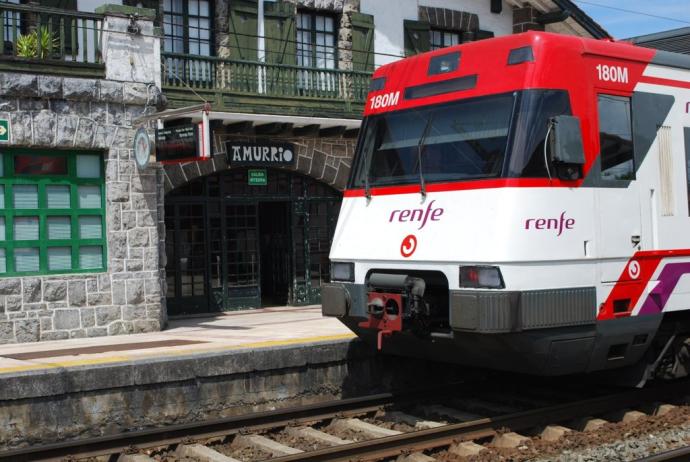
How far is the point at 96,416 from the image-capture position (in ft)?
29.9

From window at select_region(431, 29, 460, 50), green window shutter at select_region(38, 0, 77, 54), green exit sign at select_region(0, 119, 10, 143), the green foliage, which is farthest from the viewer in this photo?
window at select_region(431, 29, 460, 50)

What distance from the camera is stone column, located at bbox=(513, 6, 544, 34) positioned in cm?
2084

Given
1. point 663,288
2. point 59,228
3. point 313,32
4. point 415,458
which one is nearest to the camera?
point 415,458

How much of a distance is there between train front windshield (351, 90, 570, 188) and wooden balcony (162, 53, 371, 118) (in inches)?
271

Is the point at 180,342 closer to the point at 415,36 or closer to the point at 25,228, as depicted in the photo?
the point at 25,228

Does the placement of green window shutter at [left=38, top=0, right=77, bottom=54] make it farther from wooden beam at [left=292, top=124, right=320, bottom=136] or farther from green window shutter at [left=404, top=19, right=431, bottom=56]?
green window shutter at [left=404, top=19, right=431, bottom=56]

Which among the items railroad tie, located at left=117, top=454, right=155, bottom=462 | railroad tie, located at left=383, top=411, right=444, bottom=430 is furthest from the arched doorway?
railroad tie, located at left=117, top=454, right=155, bottom=462

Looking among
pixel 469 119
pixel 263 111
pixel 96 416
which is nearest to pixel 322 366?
pixel 96 416

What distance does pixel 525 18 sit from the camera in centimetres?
2084

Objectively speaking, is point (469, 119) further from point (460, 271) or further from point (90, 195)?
point (90, 195)

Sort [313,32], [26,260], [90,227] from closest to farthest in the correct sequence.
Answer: [26,260] → [90,227] → [313,32]

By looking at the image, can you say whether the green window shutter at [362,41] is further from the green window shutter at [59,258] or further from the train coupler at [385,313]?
the train coupler at [385,313]

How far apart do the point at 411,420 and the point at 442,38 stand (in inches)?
489

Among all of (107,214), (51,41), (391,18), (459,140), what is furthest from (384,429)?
(391,18)
